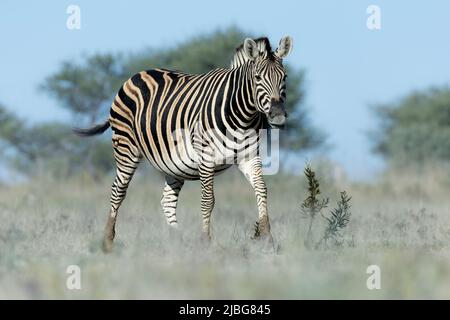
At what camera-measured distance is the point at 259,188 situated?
9625 mm

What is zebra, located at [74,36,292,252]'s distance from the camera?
31.2 ft

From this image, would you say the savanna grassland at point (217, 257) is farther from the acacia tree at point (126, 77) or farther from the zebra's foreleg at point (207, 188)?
the acacia tree at point (126, 77)

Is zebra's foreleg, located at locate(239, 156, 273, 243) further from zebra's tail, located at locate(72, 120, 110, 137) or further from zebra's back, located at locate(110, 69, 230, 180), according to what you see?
zebra's tail, located at locate(72, 120, 110, 137)

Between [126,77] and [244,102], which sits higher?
[126,77]

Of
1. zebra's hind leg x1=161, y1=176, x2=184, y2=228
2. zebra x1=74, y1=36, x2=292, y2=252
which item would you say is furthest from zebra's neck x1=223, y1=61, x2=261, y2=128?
zebra's hind leg x1=161, y1=176, x2=184, y2=228

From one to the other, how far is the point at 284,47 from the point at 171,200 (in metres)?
3.08

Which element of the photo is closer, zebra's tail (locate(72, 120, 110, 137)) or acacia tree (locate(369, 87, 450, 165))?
zebra's tail (locate(72, 120, 110, 137))

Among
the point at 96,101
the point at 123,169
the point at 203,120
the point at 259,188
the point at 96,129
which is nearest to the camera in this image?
the point at 259,188

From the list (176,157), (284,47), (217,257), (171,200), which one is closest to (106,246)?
(217,257)

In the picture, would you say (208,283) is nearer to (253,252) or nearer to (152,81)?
(253,252)

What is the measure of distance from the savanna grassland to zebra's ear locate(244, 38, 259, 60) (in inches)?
75.2

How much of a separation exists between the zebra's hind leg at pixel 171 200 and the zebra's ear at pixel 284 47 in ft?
9.52

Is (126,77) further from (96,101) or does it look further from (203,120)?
(203,120)
